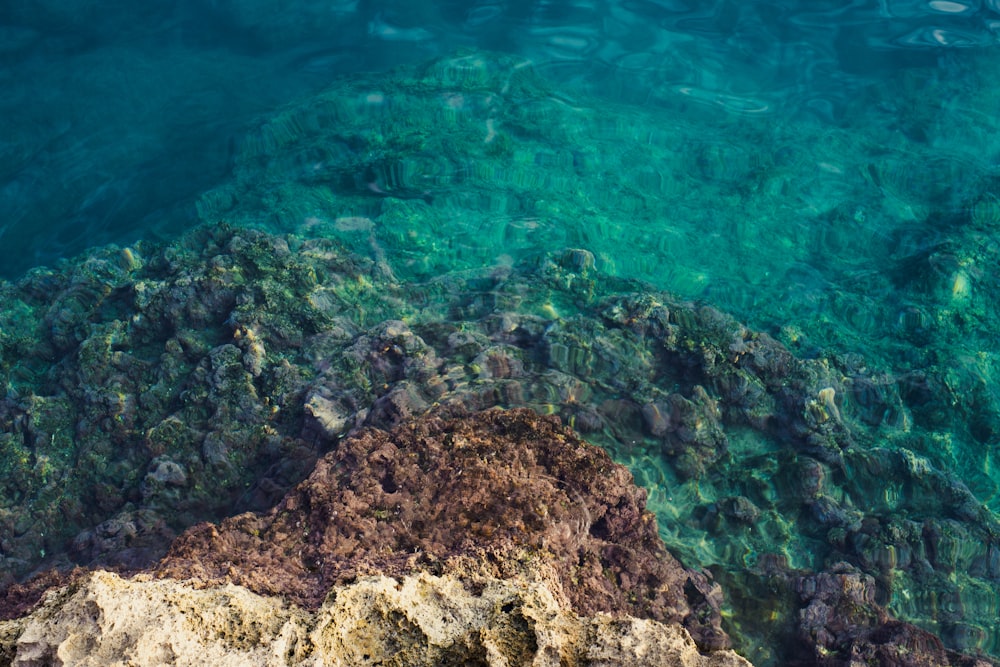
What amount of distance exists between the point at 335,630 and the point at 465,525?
2.81ft

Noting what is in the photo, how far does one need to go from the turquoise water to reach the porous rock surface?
1620 mm

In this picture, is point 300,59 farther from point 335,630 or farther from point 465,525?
point 335,630

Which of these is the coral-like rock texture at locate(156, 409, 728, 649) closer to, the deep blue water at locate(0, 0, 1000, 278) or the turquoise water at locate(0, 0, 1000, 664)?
the turquoise water at locate(0, 0, 1000, 664)

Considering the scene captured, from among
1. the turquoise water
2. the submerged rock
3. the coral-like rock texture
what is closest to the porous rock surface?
the submerged rock

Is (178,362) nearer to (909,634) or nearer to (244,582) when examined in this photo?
(244,582)

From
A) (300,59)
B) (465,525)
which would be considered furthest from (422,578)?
(300,59)

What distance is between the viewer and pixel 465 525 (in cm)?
318

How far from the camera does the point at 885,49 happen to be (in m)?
11.1

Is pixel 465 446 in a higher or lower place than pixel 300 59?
higher

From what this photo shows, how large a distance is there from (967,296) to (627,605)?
18.0 ft

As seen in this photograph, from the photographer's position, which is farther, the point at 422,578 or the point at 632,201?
the point at 632,201

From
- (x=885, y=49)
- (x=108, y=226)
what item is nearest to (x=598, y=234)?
(x=108, y=226)

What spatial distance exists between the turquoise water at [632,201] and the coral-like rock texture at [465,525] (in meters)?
0.68

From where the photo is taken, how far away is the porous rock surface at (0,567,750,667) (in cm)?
234
